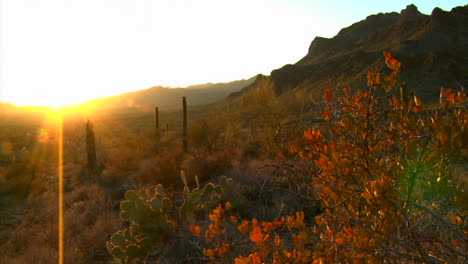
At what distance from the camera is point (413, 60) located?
118 ft

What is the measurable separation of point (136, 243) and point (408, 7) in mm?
72502

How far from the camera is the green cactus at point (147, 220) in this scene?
446cm

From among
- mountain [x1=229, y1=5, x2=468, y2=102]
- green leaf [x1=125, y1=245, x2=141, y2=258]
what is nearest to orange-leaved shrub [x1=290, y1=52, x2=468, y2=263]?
green leaf [x1=125, y1=245, x2=141, y2=258]

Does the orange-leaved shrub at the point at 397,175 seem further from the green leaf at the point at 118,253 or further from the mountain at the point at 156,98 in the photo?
the mountain at the point at 156,98

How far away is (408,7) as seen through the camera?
6234cm

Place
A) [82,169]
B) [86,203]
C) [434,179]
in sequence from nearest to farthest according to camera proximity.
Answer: [434,179], [86,203], [82,169]

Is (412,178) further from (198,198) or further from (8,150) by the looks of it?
(8,150)

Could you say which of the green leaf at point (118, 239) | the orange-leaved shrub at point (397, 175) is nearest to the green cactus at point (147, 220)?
the green leaf at point (118, 239)

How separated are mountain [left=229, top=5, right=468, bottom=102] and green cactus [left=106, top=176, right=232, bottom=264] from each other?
1794cm

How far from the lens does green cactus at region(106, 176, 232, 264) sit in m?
4.46

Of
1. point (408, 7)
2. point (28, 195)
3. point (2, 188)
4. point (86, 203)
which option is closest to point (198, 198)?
point (86, 203)

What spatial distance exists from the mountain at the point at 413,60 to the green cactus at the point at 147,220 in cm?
1794

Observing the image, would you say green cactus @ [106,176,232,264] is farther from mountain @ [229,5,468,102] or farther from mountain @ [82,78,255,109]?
mountain @ [82,78,255,109]

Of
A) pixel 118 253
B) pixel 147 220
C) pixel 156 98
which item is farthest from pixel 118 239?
pixel 156 98
